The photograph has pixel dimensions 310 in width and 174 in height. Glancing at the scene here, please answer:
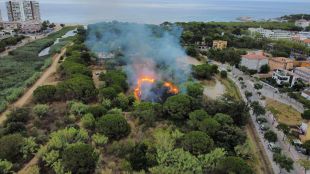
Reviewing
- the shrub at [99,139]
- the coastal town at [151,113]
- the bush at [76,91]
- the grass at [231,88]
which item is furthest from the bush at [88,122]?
the grass at [231,88]

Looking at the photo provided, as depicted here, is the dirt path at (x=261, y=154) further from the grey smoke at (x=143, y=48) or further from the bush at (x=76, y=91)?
the bush at (x=76, y=91)

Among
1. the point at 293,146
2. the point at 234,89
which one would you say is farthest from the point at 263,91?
the point at 293,146

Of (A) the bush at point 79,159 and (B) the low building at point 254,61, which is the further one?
Answer: (B) the low building at point 254,61

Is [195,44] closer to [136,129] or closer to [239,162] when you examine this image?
[136,129]

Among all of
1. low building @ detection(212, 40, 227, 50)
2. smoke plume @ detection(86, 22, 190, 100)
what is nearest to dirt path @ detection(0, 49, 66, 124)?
smoke plume @ detection(86, 22, 190, 100)

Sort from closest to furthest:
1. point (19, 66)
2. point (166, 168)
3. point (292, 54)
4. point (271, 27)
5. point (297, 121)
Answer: point (166, 168) → point (297, 121) → point (19, 66) → point (292, 54) → point (271, 27)

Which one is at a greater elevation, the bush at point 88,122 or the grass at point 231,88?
the bush at point 88,122

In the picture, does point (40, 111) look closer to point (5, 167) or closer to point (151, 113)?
point (5, 167)
